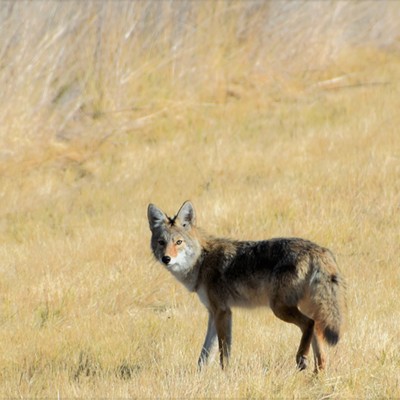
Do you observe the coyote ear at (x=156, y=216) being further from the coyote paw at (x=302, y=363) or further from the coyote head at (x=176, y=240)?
the coyote paw at (x=302, y=363)

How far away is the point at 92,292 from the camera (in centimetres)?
866

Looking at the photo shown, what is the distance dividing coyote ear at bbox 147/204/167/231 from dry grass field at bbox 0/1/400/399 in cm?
Result: 97

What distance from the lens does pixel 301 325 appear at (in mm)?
5992

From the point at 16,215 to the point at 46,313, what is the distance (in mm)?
3980

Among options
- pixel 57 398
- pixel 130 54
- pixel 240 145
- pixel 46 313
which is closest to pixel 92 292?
pixel 46 313

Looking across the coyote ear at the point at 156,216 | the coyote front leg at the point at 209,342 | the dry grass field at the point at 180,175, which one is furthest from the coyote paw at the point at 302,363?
the coyote ear at the point at 156,216

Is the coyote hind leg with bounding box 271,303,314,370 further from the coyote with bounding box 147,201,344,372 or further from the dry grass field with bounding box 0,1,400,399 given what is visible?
the dry grass field with bounding box 0,1,400,399

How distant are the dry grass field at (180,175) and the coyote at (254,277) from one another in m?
0.30

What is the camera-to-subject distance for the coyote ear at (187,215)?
742cm

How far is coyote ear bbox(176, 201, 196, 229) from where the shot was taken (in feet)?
24.3

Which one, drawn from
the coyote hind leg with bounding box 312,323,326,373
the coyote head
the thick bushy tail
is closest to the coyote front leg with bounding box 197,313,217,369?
the coyote head

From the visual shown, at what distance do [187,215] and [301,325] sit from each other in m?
1.88

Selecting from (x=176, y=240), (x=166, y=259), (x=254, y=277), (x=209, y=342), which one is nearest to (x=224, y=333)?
(x=209, y=342)

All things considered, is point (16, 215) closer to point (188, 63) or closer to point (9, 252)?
point (9, 252)
